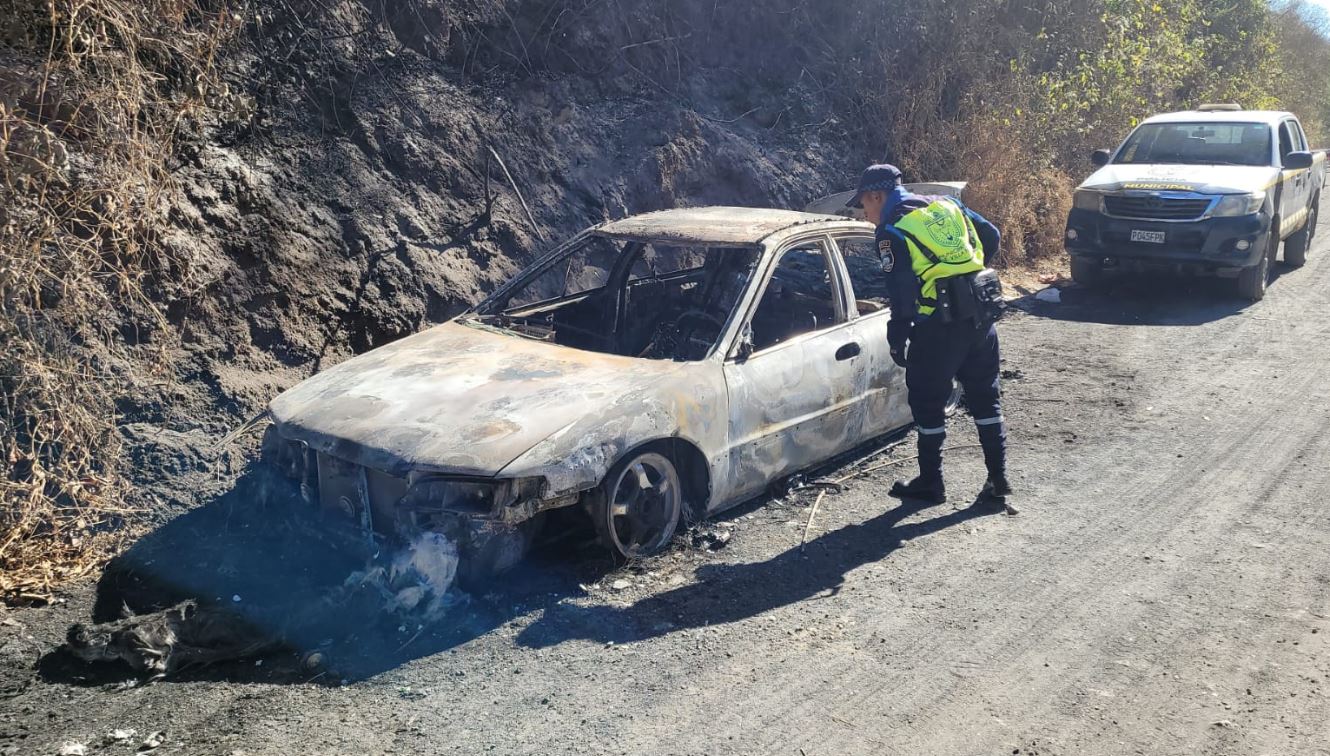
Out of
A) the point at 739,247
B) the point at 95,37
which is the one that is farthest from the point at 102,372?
the point at 739,247

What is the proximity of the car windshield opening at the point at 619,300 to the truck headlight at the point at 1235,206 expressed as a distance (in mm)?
6641

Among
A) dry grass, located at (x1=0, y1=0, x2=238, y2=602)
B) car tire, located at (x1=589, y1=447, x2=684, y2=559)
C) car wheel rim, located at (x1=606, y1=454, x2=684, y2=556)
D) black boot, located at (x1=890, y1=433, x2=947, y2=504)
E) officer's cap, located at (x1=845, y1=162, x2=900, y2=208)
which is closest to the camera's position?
car tire, located at (x1=589, y1=447, x2=684, y2=559)

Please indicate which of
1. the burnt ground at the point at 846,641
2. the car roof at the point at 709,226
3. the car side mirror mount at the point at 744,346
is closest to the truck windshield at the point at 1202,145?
the burnt ground at the point at 846,641

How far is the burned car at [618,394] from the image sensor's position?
4.08 meters

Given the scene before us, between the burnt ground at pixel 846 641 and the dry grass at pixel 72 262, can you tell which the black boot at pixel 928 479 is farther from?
the dry grass at pixel 72 262

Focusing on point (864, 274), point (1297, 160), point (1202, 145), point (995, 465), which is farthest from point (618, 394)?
point (1297, 160)

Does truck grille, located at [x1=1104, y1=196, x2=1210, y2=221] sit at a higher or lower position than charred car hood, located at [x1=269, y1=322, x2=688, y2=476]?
higher

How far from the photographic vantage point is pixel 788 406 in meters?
5.14

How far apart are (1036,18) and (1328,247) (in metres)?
5.23

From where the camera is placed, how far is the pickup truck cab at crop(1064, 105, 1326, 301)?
10.1 metres

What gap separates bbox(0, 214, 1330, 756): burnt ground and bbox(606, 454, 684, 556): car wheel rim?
126 mm

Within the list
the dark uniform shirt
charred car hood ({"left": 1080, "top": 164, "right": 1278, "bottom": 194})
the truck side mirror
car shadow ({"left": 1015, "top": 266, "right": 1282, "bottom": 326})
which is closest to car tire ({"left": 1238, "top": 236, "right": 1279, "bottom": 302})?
car shadow ({"left": 1015, "top": 266, "right": 1282, "bottom": 326})

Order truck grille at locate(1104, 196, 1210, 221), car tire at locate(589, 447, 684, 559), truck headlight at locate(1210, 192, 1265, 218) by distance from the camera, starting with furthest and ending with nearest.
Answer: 1. truck grille at locate(1104, 196, 1210, 221)
2. truck headlight at locate(1210, 192, 1265, 218)
3. car tire at locate(589, 447, 684, 559)

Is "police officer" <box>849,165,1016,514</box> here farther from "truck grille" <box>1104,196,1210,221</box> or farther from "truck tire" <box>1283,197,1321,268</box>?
"truck tire" <box>1283,197,1321,268</box>
